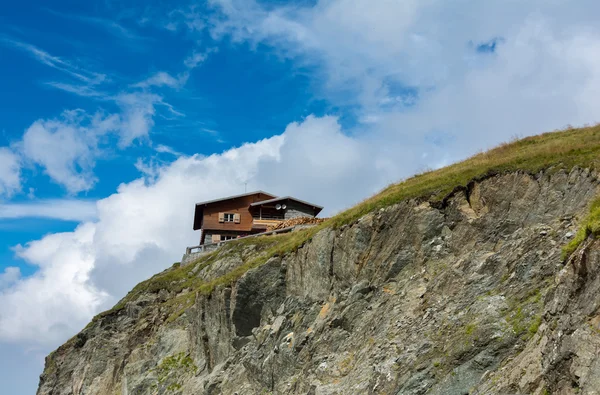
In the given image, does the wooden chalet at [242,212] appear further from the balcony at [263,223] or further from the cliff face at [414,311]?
the cliff face at [414,311]

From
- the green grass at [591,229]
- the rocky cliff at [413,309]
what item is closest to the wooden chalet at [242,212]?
the rocky cliff at [413,309]

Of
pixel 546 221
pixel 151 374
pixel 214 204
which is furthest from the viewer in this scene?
pixel 214 204

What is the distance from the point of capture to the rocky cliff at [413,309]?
2022 centimetres

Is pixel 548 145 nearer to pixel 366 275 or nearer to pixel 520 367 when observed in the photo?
pixel 366 275

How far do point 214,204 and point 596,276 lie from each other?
197 feet

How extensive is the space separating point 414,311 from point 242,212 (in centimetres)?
4820

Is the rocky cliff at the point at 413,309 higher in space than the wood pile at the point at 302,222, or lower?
lower

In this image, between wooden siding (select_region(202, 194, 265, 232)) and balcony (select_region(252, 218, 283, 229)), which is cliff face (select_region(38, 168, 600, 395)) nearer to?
balcony (select_region(252, 218, 283, 229))

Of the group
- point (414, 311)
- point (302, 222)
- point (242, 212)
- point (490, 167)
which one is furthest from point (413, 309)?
point (242, 212)

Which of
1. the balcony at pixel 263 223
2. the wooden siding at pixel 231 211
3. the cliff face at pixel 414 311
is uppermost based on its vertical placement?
the wooden siding at pixel 231 211

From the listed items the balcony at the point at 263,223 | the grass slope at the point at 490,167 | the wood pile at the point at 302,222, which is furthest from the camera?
the balcony at the point at 263,223

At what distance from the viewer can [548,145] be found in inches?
1443

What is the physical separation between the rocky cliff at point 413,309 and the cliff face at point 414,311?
2.7 inches

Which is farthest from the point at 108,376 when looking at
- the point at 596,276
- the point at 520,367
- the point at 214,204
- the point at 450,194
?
the point at 596,276
